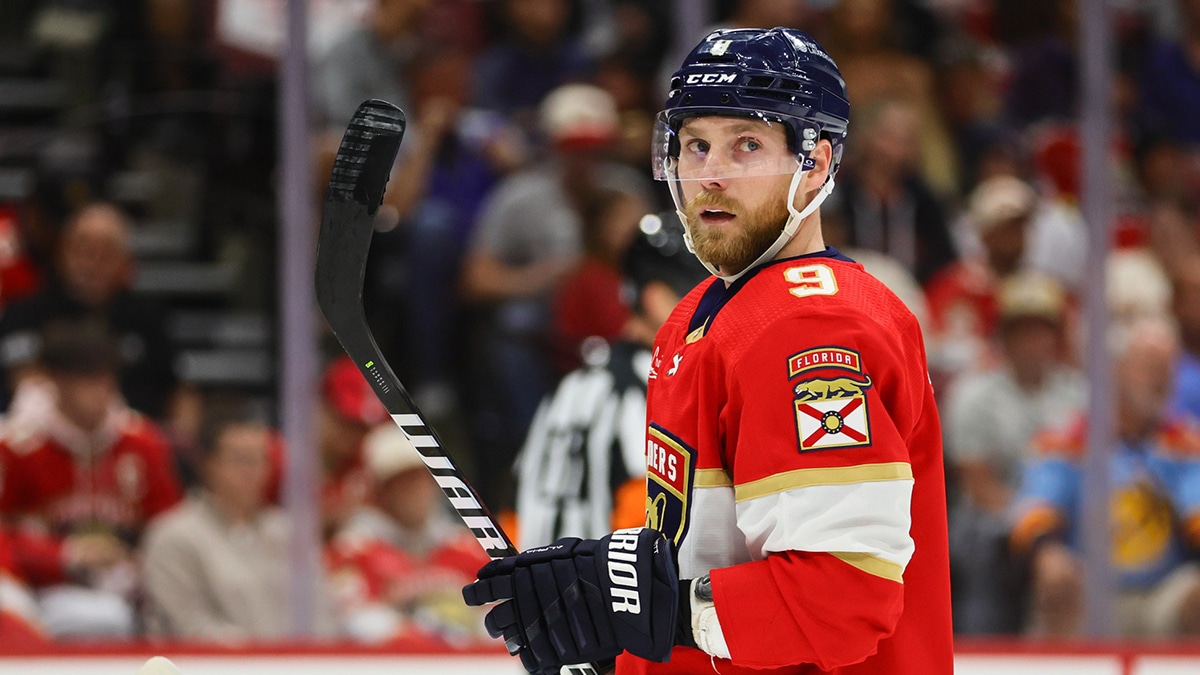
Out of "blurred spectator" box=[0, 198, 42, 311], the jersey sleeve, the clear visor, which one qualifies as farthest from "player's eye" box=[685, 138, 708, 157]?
"blurred spectator" box=[0, 198, 42, 311]

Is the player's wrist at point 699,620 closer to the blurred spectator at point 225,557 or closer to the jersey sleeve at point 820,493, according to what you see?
the jersey sleeve at point 820,493

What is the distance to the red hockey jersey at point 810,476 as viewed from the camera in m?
1.29

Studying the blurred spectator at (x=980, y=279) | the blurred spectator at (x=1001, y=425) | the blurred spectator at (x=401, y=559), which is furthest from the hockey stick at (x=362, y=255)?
the blurred spectator at (x=980, y=279)

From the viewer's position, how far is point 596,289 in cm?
390

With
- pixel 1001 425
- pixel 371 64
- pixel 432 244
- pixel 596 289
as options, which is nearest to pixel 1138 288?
pixel 1001 425

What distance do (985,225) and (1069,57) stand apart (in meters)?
0.51

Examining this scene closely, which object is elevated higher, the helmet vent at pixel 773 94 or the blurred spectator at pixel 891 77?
the blurred spectator at pixel 891 77

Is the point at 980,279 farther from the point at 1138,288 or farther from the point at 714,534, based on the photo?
the point at 714,534

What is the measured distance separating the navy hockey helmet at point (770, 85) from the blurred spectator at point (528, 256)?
238 cm

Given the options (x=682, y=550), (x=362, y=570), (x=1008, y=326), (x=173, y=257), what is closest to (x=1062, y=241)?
(x=1008, y=326)

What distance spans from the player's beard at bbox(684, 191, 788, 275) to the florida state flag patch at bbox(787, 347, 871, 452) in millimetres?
192

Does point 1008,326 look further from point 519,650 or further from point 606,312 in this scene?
point 519,650

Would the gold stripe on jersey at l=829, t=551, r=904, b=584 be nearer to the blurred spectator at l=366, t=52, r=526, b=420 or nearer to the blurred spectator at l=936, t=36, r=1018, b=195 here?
the blurred spectator at l=366, t=52, r=526, b=420

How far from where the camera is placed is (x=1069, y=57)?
12.4ft
